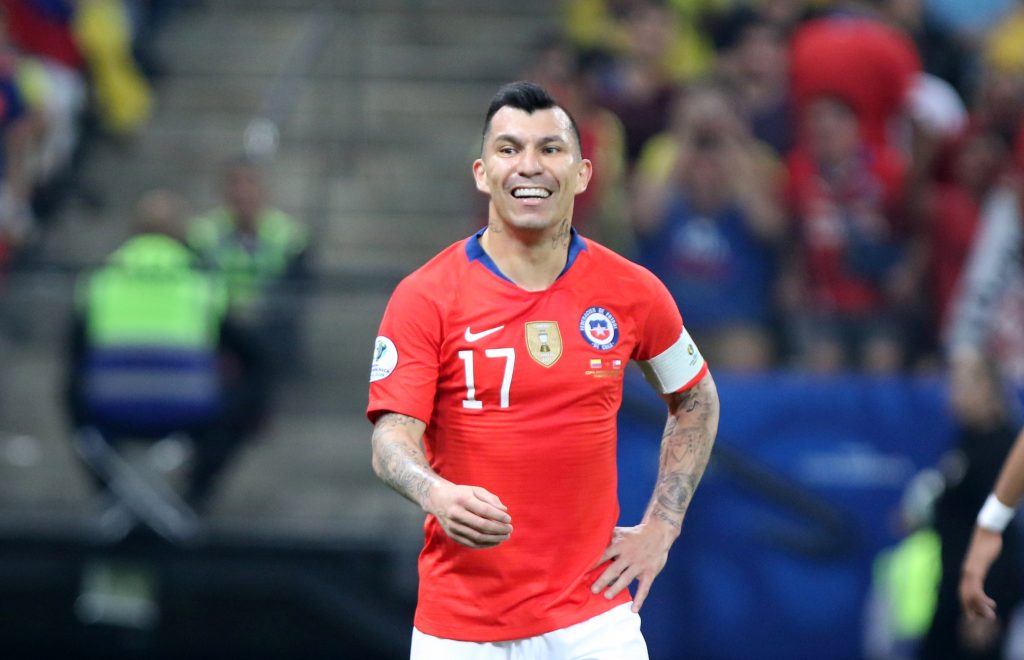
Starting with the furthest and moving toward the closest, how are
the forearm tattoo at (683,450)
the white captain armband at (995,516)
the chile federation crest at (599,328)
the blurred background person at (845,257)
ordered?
the blurred background person at (845,257)
the white captain armband at (995,516)
the forearm tattoo at (683,450)
the chile federation crest at (599,328)

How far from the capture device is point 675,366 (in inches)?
207

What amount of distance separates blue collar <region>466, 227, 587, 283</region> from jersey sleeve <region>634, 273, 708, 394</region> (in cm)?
25

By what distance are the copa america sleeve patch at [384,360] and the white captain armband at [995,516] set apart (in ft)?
7.17

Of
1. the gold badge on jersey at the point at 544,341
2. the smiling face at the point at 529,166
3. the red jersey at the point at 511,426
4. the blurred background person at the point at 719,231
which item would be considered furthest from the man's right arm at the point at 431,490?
the blurred background person at the point at 719,231

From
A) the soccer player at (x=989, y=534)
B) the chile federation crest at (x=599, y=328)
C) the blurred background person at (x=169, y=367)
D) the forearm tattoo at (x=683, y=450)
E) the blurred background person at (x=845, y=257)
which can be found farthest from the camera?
the blurred background person at (x=845, y=257)

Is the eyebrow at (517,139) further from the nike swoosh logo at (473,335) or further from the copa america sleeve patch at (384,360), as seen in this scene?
the copa america sleeve patch at (384,360)

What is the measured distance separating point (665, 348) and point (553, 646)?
1.01 m

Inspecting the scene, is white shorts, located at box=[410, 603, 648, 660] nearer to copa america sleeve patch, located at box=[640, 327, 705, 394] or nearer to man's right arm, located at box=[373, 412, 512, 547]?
man's right arm, located at box=[373, 412, 512, 547]

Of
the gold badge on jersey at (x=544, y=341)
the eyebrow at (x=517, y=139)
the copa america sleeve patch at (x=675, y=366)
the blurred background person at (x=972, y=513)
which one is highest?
the eyebrow at (x=517, y=139)

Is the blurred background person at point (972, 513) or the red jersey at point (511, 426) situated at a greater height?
the red jersey at point (511, 426)

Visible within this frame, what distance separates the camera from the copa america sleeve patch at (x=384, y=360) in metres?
4.79

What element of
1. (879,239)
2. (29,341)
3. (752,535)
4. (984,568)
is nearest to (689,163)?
(879,239)

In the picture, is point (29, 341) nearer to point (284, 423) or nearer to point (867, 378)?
point (284, 423)

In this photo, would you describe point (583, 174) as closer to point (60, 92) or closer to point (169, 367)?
point (169, 367)
